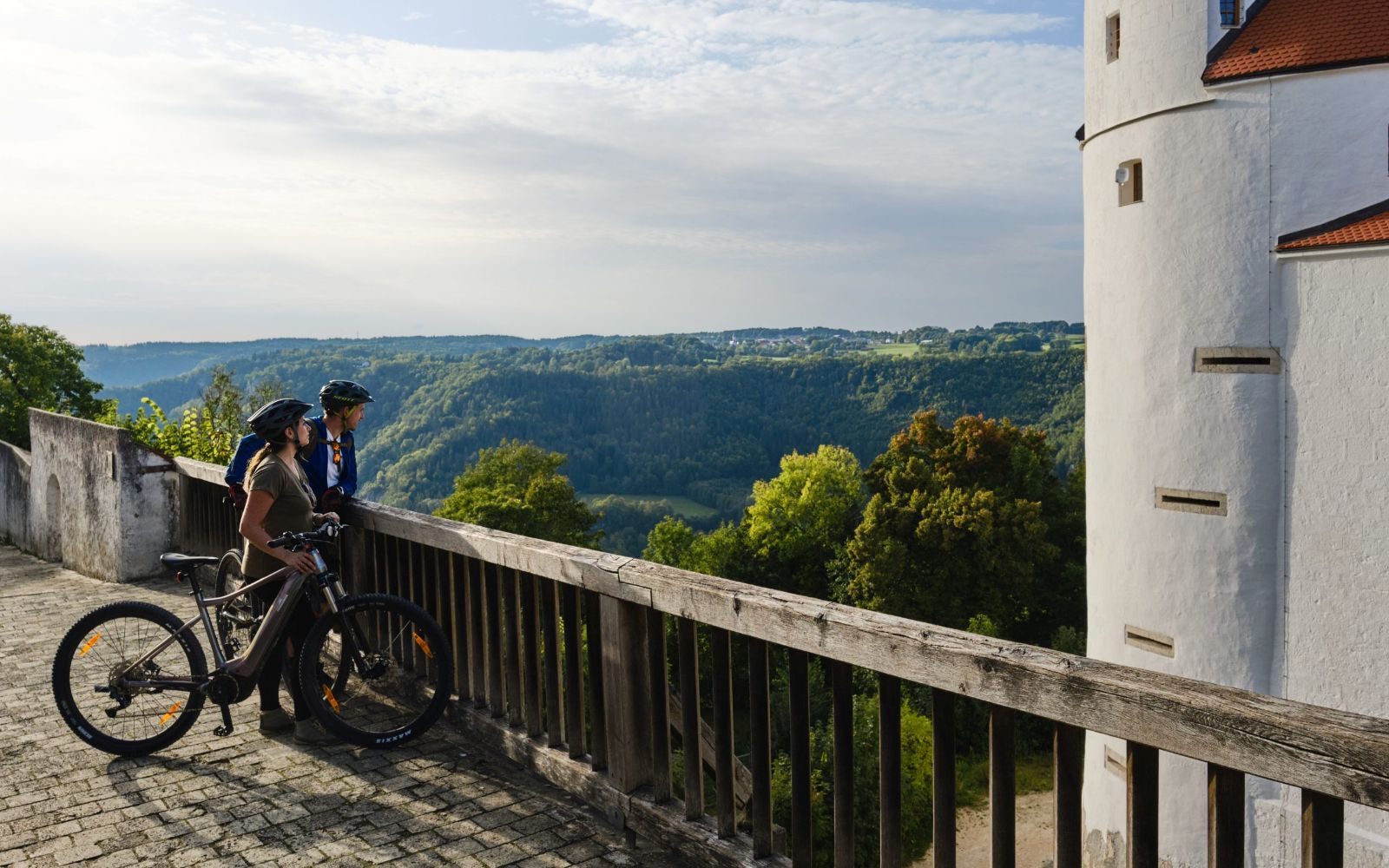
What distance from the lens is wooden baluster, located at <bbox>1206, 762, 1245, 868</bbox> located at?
233 cm

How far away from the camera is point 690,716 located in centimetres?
387

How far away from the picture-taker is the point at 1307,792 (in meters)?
2.21

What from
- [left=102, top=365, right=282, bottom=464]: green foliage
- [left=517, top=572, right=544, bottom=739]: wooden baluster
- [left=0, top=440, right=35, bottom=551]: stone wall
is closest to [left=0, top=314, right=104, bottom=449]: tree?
[left=0, top=440, right=35, bottom=551]: stone wall

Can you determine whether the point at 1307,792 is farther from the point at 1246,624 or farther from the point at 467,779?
the point at 1246,624

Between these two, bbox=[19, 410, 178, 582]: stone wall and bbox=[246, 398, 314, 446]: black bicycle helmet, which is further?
bbox=[19, 410, 178, 582]: stone wall

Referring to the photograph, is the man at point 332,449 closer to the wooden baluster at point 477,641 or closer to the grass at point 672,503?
the wooden baluster at point 477,641

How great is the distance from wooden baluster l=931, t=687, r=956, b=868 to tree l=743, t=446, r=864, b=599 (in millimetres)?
44109

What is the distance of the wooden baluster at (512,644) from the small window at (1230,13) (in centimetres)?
1826

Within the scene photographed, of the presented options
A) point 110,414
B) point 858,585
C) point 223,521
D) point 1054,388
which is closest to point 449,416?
point 1054,388

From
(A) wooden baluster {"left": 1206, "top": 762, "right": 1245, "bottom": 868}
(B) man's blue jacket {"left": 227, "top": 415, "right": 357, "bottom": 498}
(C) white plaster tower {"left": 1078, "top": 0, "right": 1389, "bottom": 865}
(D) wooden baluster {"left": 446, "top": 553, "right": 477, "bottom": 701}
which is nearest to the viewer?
(A) wooden baluster {"left": 1206, "top": 762, "right": 1245, "bottom": 868}

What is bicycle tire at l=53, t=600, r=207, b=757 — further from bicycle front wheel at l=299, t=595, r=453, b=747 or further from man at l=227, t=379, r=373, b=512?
man at l=227, t=379, r=373, b=512

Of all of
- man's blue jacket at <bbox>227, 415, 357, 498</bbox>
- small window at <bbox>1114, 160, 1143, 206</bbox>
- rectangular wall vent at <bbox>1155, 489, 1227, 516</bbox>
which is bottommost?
rectangular wall vent at <bbox>1155, 489, 1227, 516</bbox>

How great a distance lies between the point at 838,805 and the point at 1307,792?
57.2 inches

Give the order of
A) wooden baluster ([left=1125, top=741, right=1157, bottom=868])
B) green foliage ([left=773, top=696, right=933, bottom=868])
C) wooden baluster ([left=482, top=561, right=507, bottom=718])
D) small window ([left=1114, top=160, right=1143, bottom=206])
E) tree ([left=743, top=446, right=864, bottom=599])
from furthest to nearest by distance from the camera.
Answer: tree ([left=743, top=446, right=864, bottom=599]) < green foliage ([left=773, top=696, right=933, bottom=868]) < small window ([left=1114, top=160, right=1143, bottom=206]) < wooden baluster ([left=482, top=561, right=507, bottom=718]) < wooden baluster ([left=1125, top=741, right=1157, bottom=868])
